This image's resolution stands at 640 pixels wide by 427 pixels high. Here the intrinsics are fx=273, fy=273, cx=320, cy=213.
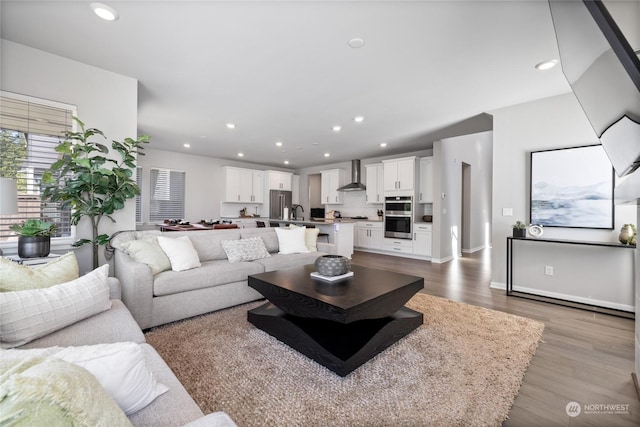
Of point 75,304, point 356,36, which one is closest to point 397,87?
point 356,36

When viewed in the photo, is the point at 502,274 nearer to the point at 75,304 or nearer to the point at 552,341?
the point at 552,341

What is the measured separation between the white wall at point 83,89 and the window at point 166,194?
4127 millimetres

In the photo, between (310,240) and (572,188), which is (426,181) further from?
(310,240)

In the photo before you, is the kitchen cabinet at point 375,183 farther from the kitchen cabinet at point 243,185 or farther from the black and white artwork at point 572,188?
the black and white artwork at point 572,188

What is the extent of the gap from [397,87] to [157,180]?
6.27 m

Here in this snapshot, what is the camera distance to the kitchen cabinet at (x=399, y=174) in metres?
6.55

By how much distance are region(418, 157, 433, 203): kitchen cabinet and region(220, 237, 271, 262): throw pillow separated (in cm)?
442

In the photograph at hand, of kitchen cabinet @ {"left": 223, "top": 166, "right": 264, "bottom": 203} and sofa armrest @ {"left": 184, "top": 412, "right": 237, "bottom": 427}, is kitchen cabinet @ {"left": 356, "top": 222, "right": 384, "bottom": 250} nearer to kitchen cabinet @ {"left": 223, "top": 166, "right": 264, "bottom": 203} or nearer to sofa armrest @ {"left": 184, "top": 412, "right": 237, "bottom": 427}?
kitchen cabinet @ {"left": 223, "top": 166, "right": 264, "bottom": 203}

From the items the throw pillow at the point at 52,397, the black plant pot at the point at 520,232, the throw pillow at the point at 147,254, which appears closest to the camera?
the throw pillow at the point at 52,397

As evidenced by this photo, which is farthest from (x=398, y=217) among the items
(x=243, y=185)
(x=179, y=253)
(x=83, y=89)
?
(x=83, y=89)

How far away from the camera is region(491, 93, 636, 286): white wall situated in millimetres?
3387

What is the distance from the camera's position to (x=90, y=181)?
2695 millimetres

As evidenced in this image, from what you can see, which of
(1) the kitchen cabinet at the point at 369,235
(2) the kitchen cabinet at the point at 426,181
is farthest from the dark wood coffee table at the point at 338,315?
(1) the kitchen cabinet at the point at 369,235

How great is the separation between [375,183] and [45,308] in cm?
685
